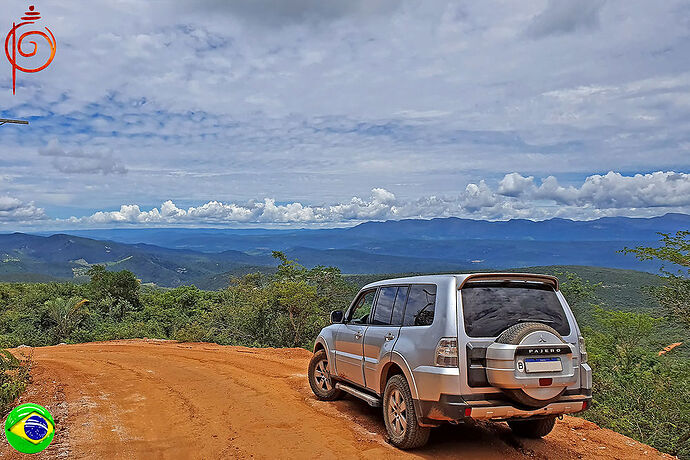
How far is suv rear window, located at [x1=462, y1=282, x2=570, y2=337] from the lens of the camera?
603 cm

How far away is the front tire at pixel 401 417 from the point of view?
6242mm

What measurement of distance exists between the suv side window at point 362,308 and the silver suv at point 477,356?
2.35 feet

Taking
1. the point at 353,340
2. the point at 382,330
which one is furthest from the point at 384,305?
the point at 353,340

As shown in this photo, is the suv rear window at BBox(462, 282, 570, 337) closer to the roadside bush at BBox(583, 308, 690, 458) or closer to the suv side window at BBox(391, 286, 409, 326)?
the suv side window at BBox(391, 286, 409, 326)

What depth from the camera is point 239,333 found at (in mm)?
24672

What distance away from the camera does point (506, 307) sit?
20.3 ft

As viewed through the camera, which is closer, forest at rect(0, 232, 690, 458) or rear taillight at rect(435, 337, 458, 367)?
rear taillight at rect(435, 337, 458, 367)

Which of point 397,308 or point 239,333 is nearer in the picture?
point 397,308

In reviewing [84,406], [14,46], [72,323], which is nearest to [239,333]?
[72,323]

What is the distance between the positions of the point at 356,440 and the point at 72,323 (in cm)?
2293

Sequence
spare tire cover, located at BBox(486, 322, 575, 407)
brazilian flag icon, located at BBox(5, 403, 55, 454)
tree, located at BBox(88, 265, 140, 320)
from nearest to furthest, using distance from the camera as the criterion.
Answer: brazilian flag icon, located at BBox(5, 403, 55, 454) → spare tire cover, located at BBox(486, 322, 575, 407) → tree, located at BBox(88, 265, 140, 320)

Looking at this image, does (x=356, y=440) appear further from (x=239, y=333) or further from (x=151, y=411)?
(x=239, y=333)

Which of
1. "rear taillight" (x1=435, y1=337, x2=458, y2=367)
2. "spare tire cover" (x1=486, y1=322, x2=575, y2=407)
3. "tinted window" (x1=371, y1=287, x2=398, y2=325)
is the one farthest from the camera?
"tinted window" (x1=371, y1=287, x2=398, y2=325)

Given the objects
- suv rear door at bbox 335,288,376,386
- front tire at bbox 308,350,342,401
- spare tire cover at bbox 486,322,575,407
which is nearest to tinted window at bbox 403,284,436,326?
spare tire cover at bbox 486,322,575,407
